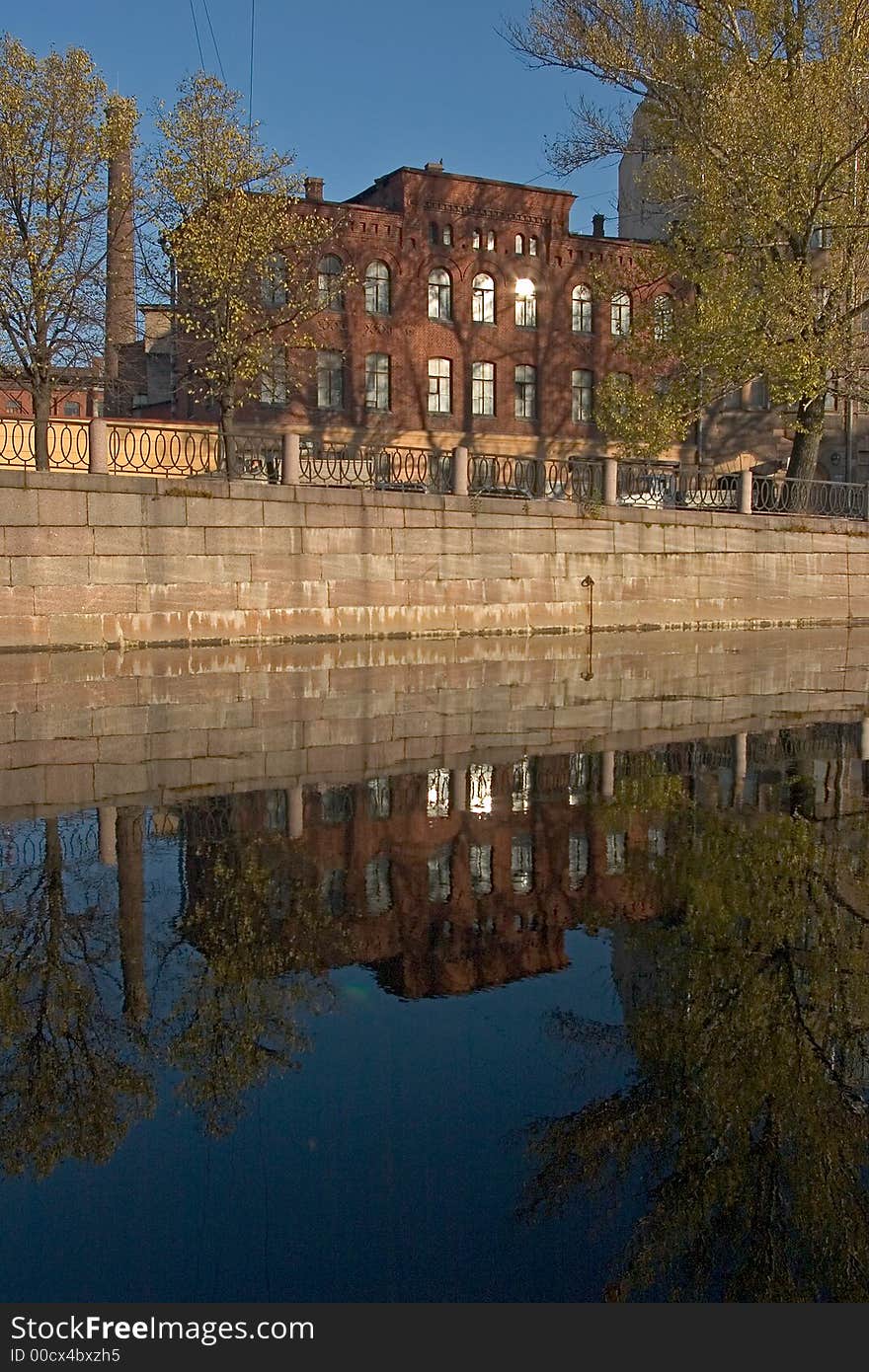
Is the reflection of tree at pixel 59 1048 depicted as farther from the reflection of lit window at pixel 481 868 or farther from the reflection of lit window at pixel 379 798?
the reflection of lit window at pixel 379 798

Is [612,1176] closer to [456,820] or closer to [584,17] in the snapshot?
[456,820]

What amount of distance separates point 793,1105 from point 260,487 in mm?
16271

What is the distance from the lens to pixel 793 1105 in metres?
3.42

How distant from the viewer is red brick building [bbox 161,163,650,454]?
40.7 m

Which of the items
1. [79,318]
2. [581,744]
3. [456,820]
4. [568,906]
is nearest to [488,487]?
[79,318]

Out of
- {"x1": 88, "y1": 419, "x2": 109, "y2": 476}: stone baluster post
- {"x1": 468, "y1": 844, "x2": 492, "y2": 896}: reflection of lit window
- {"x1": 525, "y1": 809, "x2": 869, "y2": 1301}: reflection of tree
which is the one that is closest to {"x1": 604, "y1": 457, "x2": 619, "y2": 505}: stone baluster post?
{"x1": 88, "y1": 419, "x2": 109, "y2": 476}: stone baluster post

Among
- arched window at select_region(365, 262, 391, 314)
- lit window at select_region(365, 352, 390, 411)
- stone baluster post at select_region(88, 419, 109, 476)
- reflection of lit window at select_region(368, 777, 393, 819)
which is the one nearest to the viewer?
reflection of lit window at select_region(368, 777, 393, 819)

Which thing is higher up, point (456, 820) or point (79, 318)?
point (79, 318)

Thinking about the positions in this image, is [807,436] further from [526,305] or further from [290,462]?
[526,305]

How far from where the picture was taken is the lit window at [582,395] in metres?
45.0

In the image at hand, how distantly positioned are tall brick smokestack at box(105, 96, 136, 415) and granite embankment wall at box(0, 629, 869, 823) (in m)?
11.8

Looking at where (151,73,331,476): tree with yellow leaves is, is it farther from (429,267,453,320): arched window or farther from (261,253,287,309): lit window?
(429,267,453,320): arched window

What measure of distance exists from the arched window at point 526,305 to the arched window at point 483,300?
107 cm

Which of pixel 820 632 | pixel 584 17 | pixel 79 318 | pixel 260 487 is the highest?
pixel 584 17
